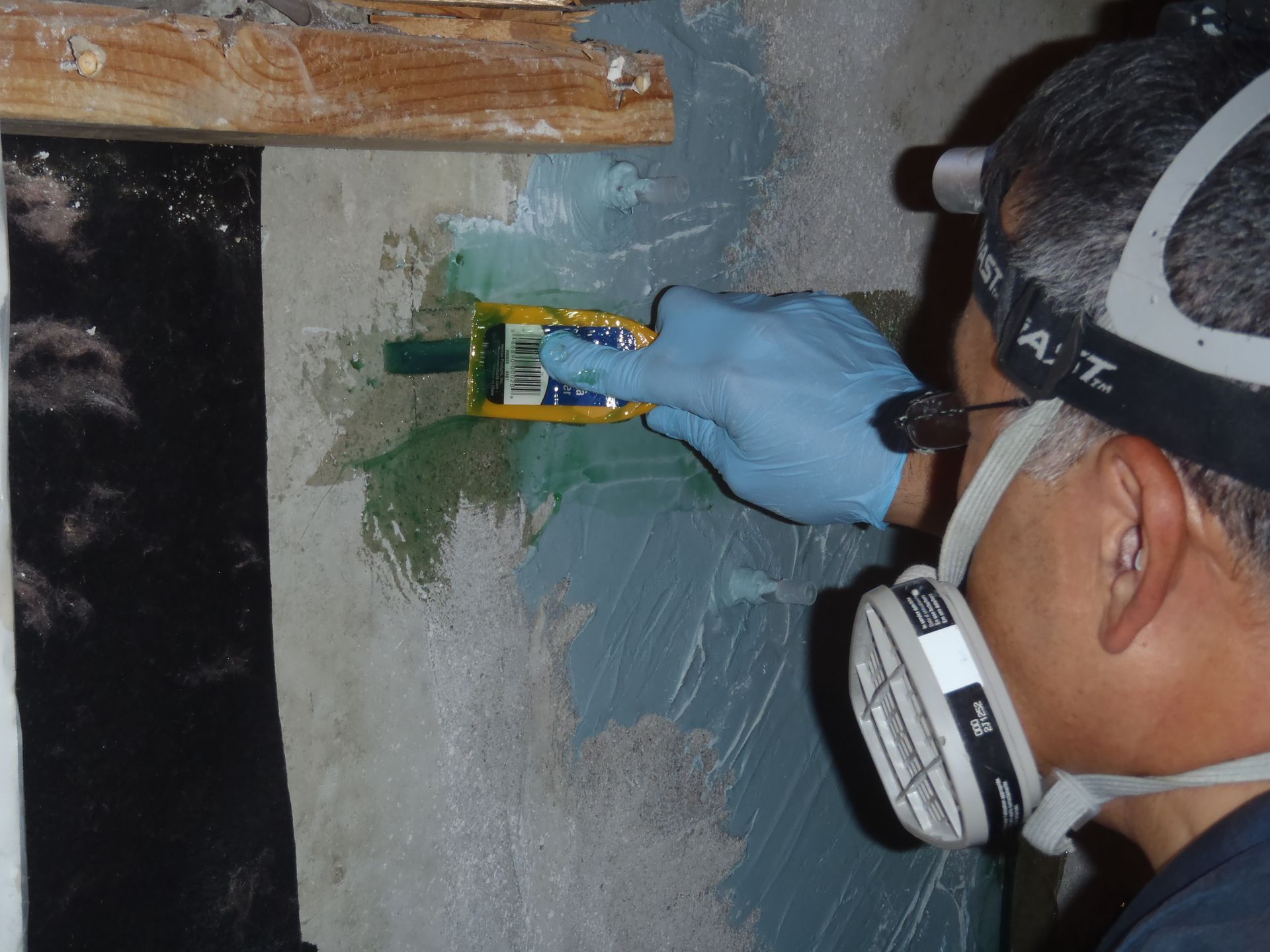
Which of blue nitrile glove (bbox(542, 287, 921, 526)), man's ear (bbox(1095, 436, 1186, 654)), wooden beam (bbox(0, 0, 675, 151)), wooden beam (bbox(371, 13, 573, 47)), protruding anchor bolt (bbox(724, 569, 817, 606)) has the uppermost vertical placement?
wooden beam (bbox(371, 13, 573, 47))

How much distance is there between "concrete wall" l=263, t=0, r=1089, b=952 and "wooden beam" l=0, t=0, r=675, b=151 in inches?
6.3

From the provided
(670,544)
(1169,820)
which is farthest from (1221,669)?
(670,544)

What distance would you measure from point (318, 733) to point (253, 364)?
0.49 metres

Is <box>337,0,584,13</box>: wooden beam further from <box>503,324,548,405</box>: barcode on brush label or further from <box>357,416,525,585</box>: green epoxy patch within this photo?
<box>357,416,525,585</box>: green epoxy patch

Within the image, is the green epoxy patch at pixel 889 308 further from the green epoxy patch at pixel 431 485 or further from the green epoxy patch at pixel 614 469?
the green epoxy patch at pixel 431 485

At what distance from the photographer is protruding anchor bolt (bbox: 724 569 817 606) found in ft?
5.59

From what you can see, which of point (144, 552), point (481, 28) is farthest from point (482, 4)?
point (144, 552)

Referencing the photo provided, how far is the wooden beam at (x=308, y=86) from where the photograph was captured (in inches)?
33.5

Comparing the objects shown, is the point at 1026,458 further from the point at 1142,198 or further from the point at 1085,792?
the point at 1085,792

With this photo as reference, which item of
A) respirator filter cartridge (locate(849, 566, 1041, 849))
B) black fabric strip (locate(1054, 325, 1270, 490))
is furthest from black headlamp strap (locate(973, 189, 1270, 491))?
respirator filter cartridge (locate(849, 566, 1041, 849))

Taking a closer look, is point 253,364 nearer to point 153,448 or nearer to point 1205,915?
point 153,448

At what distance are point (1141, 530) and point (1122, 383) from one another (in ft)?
0.44

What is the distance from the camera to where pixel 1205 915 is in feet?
2.93

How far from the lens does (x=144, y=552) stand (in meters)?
1.05
